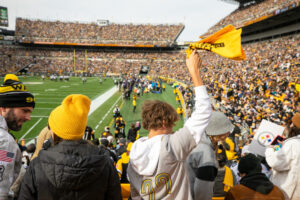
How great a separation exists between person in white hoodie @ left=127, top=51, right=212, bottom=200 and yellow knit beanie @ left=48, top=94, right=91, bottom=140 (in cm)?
48

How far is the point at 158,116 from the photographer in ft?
5.93

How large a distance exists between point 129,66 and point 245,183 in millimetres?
56995

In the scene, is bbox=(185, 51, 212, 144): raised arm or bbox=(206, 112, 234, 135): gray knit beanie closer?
bbox=(185, 51, 212, 144): raised arm

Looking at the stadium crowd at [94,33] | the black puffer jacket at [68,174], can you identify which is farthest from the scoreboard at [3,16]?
the black puffer jacket at [68,174]

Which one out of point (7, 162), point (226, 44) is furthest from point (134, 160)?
point (226, 44)

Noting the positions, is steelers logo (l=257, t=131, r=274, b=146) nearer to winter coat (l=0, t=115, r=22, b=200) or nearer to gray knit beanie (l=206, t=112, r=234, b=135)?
gray knit beanie (l=206, t=112, r=234, b=135)

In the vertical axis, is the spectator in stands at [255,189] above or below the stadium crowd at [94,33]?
below

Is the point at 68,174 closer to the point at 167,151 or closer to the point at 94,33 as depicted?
the point at 167,151

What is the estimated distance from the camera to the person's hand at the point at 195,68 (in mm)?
1661

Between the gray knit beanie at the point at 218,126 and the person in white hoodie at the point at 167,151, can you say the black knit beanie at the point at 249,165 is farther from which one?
the person in white hoodie at the point at 167,151

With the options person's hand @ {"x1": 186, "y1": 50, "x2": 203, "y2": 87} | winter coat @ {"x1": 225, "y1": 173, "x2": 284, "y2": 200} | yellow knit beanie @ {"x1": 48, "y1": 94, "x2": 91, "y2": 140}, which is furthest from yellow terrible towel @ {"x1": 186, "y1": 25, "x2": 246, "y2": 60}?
winter coat @ {"x1": 225, "y1": 173, "x2": 284, "y2": 200}

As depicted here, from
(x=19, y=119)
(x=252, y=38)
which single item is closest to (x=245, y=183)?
(x=19, y=119)

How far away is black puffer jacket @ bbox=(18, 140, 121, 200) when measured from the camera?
56.2 inches

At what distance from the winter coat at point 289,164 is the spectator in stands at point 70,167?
76.9 inches
